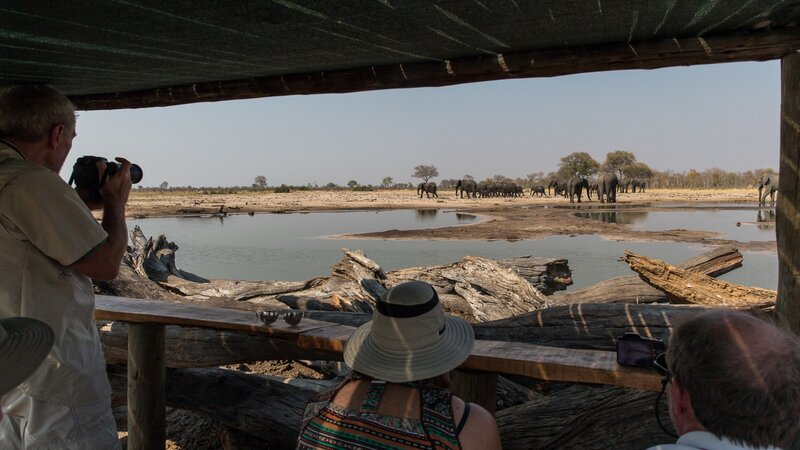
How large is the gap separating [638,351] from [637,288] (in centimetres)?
486

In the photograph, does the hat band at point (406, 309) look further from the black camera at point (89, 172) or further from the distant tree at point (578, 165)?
the distant tree at point (578, 165)

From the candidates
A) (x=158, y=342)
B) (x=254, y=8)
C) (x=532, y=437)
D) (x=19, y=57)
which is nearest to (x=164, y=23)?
(x=254, y=8)

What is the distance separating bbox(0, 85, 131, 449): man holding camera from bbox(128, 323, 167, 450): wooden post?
1014mm

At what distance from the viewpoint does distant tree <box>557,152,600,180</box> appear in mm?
76938

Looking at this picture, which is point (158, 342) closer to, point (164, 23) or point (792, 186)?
point (164, 23)

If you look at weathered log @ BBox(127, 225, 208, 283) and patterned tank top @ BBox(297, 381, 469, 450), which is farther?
weathered log @ BBox(127, 225, 208, 283)

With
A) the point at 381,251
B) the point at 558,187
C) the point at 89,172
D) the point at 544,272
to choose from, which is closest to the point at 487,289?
the point at 544,272

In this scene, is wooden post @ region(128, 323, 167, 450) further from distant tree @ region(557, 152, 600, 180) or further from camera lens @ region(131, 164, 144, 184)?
distant tree @ region(557, 152, 600, 180)

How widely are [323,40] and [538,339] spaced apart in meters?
2.23

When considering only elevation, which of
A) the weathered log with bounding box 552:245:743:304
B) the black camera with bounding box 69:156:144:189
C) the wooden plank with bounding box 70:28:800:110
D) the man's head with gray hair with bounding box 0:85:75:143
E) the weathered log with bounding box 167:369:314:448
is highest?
the wooden plank with bounding box 70:28:800:110

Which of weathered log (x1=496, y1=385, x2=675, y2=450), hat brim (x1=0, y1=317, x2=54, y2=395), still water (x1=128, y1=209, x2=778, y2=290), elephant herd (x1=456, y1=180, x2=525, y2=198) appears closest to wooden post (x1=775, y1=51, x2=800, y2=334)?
weathered log (x1=496, y1=385, x2=675, y2=450)

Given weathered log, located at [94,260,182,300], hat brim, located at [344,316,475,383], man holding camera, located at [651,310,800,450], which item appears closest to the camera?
man holding camera, located at [651,310,800,450]

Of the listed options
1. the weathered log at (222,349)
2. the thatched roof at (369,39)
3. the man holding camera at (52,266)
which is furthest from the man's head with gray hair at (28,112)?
the weathered log at (222,349)

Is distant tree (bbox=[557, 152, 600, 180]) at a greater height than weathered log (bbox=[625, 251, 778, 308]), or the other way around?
distant tree (bbox=[557, 152, 600, 180])
